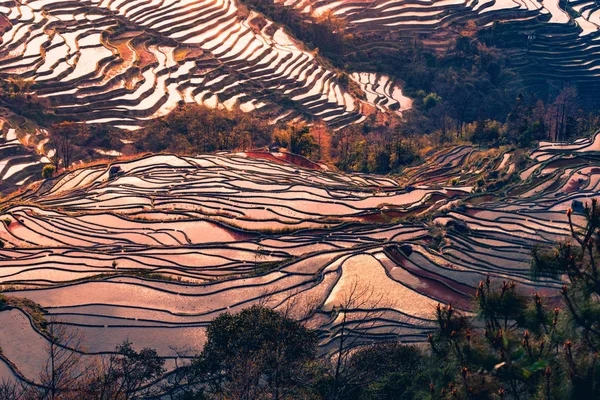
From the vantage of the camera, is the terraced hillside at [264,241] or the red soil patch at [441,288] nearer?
the terraced hillside at [264,241]

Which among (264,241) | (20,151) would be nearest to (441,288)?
(264,241)

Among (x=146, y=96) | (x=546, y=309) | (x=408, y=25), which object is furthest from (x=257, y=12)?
(x=546, y=309)

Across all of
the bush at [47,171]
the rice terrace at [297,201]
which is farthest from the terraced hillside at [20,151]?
the bush at [47,171]

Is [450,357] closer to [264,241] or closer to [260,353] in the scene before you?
[260,353]

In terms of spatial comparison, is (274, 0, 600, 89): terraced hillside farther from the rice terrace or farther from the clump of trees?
the clump of trees

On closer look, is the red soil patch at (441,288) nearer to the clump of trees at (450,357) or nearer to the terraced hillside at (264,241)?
the terraced hillside at (264,241)

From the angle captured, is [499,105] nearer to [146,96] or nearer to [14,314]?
[146,96]

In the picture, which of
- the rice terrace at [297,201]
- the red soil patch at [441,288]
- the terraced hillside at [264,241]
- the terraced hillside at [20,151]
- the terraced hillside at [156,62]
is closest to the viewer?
the rice terrace at [297,201]
